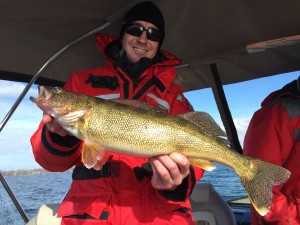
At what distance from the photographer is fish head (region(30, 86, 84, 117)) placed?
285 centimetres

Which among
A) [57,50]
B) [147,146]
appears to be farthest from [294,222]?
[57,50]

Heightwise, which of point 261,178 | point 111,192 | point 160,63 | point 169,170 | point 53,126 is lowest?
point 111,192

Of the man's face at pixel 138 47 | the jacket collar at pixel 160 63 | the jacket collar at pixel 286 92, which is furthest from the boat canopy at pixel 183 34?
the man's face at pixel 138 47

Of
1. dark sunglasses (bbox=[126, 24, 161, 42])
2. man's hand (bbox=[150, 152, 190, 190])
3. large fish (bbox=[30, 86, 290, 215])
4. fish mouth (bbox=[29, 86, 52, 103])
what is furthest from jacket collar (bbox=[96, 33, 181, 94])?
fish mouth (bbox=[29, 86, 52, 103])

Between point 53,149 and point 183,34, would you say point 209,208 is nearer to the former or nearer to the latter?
point 183,34

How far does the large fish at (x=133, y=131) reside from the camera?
2.76 metres

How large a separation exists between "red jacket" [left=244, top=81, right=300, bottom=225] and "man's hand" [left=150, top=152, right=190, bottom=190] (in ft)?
5.53

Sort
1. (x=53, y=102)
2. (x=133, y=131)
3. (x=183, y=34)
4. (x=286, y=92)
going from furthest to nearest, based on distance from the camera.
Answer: (x=183, y=34)
(x=286, y=92)
(x=53, y=102)
(x=133, y=131)

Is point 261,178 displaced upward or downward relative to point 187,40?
downward

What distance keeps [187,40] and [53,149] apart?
10.3ft

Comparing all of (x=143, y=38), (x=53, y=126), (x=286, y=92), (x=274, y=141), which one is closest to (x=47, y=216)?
(x=53, y=126)

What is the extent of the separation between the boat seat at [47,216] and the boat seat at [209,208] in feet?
6.39

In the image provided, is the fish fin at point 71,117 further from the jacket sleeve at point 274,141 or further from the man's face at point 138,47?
the jacket sleeve at point 274,141

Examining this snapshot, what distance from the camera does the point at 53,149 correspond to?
10.1 ft
